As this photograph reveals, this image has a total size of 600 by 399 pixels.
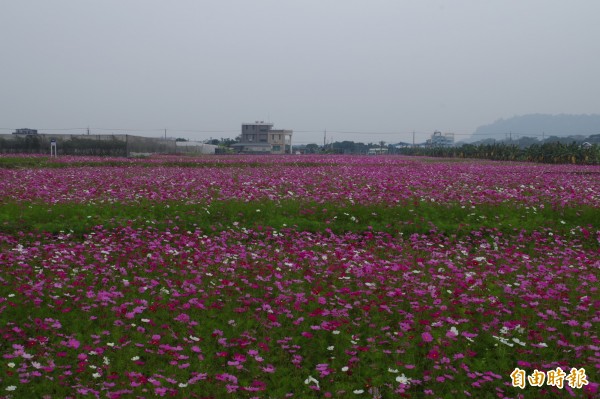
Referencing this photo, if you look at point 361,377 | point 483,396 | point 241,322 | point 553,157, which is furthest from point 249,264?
point 553,157

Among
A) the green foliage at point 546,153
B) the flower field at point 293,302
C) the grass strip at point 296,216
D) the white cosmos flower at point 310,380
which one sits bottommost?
the white cosmos flower at point 310,380

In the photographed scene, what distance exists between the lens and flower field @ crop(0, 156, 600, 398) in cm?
518

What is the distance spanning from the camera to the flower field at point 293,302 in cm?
518

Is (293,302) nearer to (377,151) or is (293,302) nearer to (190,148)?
(190,148)

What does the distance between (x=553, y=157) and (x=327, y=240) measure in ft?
155

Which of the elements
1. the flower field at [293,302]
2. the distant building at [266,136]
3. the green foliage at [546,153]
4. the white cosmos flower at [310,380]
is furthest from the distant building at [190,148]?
the white cosmos flower at [310,380]

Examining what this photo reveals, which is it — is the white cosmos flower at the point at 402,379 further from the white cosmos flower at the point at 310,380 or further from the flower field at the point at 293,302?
the white cosmos flower at the point at 310,380

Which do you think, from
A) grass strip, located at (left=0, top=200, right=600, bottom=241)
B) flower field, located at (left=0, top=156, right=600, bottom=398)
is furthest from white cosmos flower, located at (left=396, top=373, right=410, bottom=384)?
grass strip, located at (left=0, top=200, right=600, bottom=241)

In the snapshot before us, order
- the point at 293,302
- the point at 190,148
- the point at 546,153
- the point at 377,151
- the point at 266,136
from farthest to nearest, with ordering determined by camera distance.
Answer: the point at 266,136 → the point at 377,151 → the point at 190,148 → the point at 546,153 → the point at 293,302

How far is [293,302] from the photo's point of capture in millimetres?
7102

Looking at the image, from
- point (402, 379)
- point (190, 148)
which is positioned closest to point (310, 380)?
point (402, 379)

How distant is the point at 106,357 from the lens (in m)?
5.43

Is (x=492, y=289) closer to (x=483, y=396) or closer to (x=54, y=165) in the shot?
(x=483, y=396)

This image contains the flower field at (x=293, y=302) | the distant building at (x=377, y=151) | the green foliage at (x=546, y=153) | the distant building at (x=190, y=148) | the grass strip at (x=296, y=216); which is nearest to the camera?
the flower field at (x=293, y=302)
